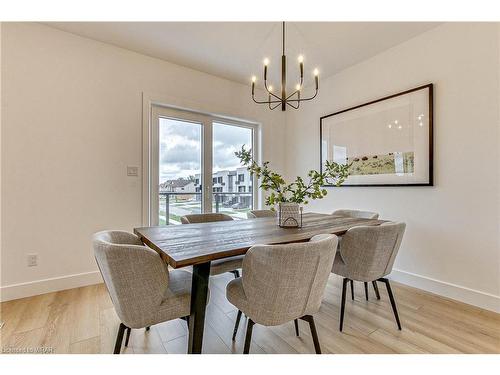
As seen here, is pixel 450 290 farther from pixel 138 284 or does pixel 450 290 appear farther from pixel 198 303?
pixel 138 284

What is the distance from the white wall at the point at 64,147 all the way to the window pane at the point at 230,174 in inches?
38.6

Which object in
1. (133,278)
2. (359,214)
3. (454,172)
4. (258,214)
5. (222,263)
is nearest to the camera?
(133,278)

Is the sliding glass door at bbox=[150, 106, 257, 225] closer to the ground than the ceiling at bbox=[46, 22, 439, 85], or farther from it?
closer to the ground

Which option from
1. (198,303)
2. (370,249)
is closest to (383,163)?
(370,249)

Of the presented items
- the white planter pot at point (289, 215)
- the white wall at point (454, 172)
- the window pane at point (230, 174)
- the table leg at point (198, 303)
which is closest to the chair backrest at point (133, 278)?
the table leg at point (198, 303)

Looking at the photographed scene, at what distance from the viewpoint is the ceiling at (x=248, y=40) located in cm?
222

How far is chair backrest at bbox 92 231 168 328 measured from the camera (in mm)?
1037

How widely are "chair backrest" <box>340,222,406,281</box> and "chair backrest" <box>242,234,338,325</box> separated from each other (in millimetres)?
529

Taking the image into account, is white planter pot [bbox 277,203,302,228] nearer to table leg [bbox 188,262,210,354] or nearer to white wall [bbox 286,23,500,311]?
table leg [bbox 188,262,210,354]

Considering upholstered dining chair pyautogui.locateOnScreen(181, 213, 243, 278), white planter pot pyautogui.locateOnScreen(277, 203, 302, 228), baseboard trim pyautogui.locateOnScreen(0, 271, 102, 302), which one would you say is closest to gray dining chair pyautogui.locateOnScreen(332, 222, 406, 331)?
white planter pot pyautogui.locateOnScreen(277, 203, 302, 228)

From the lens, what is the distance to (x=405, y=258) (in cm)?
251

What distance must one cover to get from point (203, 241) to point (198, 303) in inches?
13.1

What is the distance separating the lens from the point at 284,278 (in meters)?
1.07
